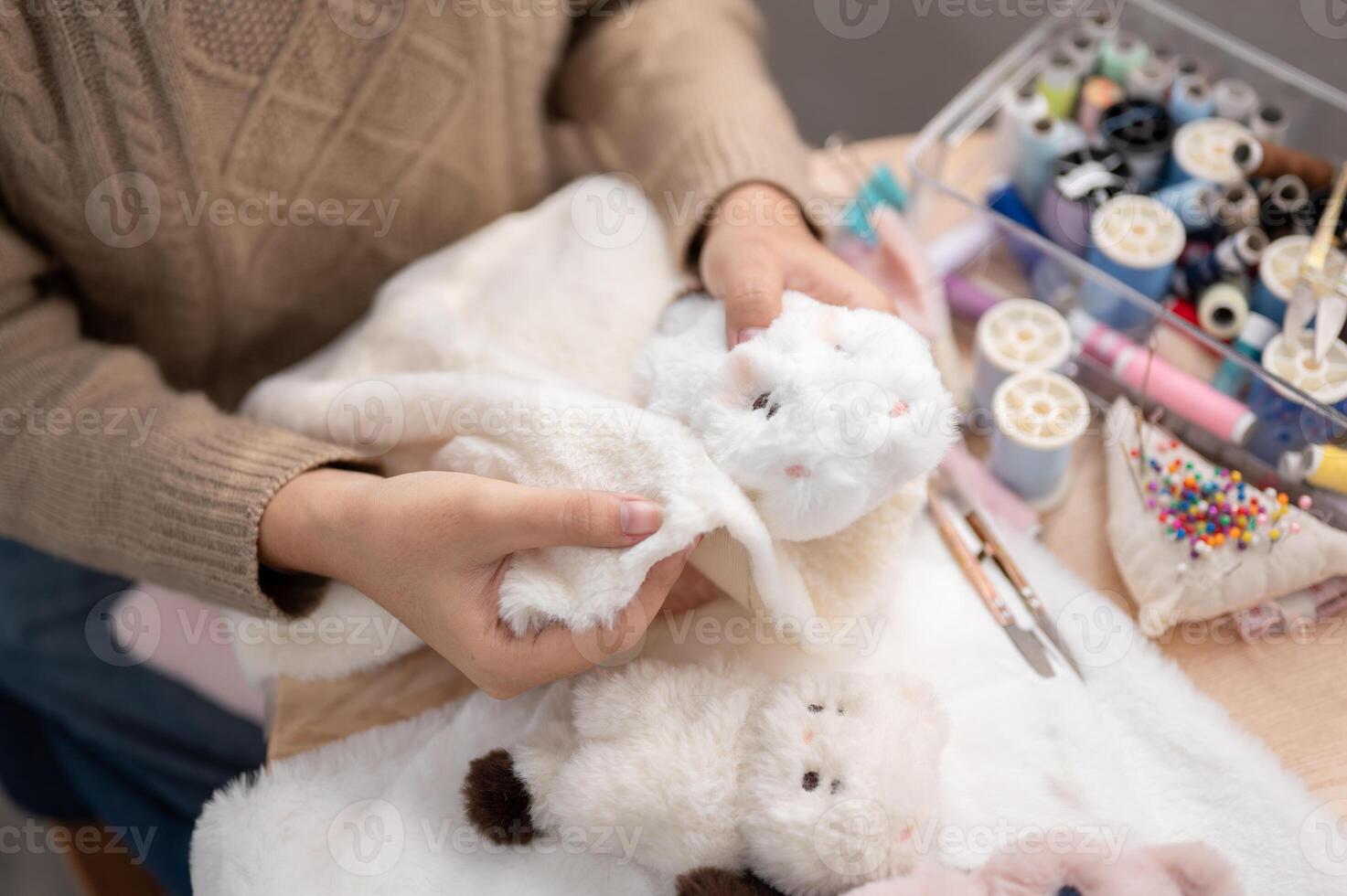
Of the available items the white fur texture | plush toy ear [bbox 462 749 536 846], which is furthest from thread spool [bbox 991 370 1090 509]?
plush toy ear [bbox 462 749 536 846]

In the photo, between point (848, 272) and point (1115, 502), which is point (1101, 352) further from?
point (848, 272)

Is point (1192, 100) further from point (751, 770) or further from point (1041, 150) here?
point (751, 770)

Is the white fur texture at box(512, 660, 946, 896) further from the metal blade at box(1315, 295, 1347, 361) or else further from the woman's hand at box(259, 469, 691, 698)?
the metal blade at box(1315, 295, 1347, 361)

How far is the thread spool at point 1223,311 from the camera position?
2.64 feet

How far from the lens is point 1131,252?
2.78ft

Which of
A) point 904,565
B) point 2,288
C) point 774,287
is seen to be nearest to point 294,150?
point 2,288

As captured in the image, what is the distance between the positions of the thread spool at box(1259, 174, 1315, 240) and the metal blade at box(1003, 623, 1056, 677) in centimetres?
42

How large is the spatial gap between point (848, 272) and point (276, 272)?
1.66 feet

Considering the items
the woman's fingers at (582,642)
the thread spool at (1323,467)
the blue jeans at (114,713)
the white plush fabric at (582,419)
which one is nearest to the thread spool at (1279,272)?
the thread spool at (1323,467)

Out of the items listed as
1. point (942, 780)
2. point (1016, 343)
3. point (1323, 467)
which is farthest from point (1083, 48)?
point (942, 780)

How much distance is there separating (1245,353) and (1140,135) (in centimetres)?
24

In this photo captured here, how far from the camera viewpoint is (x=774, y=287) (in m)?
0.68

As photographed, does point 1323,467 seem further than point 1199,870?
Yes

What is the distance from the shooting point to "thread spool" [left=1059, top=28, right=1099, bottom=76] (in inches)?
37.5
